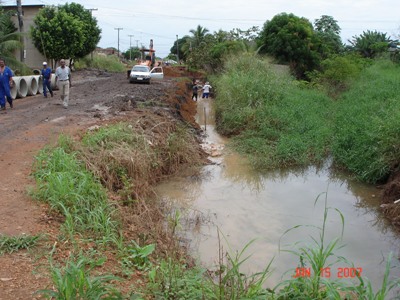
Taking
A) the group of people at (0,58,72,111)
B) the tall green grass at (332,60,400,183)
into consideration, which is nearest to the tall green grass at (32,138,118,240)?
the group of people at (0,58,72,111)

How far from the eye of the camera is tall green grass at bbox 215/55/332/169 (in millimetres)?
12594

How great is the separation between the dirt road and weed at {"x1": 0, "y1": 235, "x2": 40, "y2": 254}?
0.39ft

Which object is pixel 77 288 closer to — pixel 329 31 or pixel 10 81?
pixel 10 81

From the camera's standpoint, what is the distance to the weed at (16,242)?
441 cm

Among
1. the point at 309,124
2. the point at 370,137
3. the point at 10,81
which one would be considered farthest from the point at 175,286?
the point at 309,124

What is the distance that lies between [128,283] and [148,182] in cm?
517

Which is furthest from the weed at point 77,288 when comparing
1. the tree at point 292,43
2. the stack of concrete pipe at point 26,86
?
the tree at point 292,43

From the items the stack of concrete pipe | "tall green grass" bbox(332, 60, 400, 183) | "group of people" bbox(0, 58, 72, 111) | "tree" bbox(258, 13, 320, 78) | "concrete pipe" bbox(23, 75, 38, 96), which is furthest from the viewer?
"tree" bbox(258, 13, 320, 78)

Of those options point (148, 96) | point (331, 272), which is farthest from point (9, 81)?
point (331, 272)

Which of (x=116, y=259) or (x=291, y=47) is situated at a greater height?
(x=291, y=47)

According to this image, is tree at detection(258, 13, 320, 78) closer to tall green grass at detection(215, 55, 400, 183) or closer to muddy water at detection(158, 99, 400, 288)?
tall green grass at detection(215, 55, 400, 183)

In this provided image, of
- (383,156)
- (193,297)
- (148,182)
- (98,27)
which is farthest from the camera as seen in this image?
(98,27)

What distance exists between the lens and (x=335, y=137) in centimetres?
1330

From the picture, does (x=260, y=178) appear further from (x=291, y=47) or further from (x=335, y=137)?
(x=291, y=47)
